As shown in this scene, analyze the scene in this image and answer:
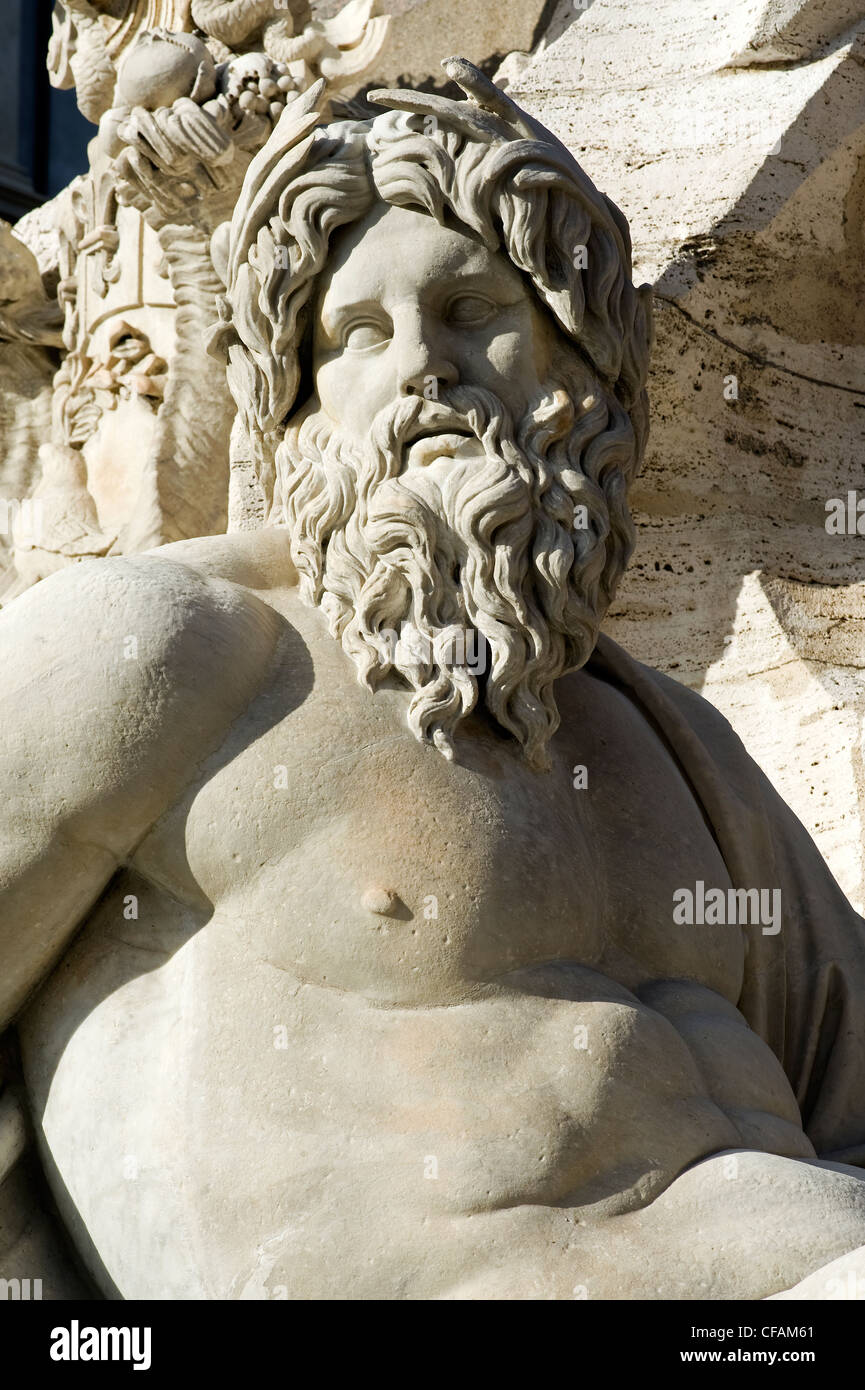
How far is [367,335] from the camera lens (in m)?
3.94

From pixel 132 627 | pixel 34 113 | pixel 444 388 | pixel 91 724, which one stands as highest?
pixel 444 388

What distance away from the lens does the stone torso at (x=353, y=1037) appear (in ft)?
11.5

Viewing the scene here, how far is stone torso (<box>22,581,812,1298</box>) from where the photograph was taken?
3.49 metres

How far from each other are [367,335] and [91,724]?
828mm

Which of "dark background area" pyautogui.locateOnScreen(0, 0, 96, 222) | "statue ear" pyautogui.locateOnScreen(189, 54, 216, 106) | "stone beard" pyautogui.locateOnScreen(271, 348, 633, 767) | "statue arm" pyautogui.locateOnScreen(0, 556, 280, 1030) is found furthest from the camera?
"dark background area" pyautogui.locateOnScreen(0, 0, 96, 222)

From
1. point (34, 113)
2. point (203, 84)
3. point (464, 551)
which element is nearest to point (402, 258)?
point (464, 551)

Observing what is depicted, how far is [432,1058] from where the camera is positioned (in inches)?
140

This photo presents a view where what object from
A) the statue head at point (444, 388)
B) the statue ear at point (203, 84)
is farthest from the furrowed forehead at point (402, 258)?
the statue ear at point (203, 84)

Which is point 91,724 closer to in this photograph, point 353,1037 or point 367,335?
point 353,1037

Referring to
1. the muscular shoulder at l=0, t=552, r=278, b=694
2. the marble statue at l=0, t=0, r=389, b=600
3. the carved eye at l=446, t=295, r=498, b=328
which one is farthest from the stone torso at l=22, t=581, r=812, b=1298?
the marble statue at l=0, t=0, r=389, b=600

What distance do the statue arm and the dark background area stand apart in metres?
9.44

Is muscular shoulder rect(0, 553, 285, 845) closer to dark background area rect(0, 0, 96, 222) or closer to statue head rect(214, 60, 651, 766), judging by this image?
statue head rect(214, 60, 651, 766)

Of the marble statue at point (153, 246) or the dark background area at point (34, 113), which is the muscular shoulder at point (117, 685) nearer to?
the marble statue at point (153, 246)

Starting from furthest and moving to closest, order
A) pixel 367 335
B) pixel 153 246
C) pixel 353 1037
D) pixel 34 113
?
→ pixel 34 113 → pixel 153 246 → pixel 367 335 → pixel 353 1037
